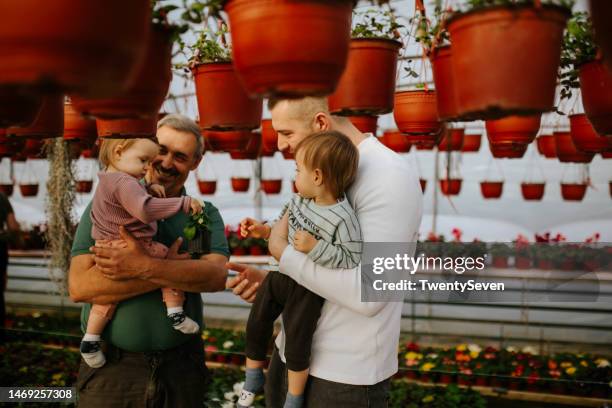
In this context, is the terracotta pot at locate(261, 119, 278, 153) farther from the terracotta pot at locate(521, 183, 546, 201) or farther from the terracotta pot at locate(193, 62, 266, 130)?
the terracotta pot at locate(521, 183, 546, 201)

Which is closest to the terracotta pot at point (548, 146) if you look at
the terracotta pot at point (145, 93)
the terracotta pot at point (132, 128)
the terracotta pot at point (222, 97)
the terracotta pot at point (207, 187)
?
the terracotta pot at point (207, 187)

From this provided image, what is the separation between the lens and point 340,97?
167cm

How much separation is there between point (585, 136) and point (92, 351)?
216 cm

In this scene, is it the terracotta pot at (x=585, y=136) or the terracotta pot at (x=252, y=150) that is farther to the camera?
the terracotta pot at (x=252, y=150)

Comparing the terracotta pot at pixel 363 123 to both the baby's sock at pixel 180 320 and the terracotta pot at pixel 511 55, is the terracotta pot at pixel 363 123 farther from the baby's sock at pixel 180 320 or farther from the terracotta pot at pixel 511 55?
the terracotta pot at pixel 511 55

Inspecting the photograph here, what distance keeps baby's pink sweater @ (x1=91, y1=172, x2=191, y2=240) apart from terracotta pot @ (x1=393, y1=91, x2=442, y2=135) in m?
0.84

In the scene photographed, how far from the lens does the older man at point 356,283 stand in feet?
5.39

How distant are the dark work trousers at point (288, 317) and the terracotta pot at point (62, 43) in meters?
1.10

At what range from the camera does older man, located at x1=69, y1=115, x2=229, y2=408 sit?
212cm

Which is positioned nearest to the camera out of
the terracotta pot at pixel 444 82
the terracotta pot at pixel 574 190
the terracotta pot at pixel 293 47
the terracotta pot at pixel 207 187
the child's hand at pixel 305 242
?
the terracotta pot at pixel 293 47

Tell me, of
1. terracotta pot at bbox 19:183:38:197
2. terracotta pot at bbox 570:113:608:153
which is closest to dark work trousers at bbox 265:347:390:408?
terracotta pot at bbox 570:113:608:153

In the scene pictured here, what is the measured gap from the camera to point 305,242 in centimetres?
168

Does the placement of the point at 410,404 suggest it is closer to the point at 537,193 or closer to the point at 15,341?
the point at 537,193

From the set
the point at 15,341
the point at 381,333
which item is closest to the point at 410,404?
the point at 381,333
